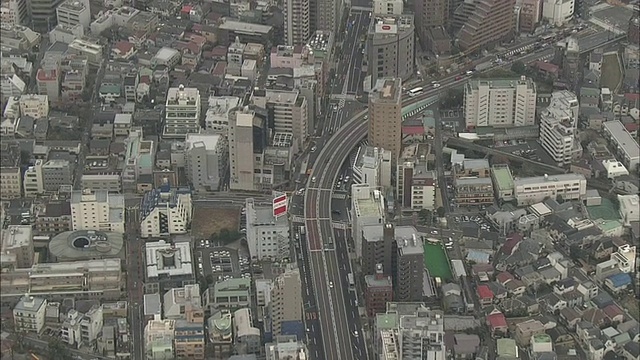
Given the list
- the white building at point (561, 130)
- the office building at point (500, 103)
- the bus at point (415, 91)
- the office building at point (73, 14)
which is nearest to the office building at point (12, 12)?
the office building at point (73, 14)

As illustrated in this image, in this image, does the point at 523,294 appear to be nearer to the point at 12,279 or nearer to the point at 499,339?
the point at 499,339

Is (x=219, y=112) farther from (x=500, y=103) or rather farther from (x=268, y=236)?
(x=500, y=103)

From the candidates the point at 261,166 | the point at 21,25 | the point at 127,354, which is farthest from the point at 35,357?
the point at 21,25

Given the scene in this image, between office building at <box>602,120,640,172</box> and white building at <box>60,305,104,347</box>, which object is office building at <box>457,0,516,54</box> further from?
white building at <box>60,305,104,347</box>

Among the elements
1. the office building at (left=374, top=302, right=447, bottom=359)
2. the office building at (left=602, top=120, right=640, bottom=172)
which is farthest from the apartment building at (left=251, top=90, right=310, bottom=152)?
the office building at (left=374, top=302, right=447, bottom=359)

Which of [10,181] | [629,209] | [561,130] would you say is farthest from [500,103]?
[10,181]

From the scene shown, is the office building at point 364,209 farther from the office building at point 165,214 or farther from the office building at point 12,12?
the office building at point 12,12
